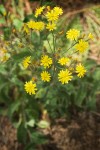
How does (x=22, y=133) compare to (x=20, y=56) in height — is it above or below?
below

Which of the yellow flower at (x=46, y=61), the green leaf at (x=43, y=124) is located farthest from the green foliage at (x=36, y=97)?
the yellow flower at (x=46, y=61)

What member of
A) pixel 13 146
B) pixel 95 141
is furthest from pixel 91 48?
pixel 13 146

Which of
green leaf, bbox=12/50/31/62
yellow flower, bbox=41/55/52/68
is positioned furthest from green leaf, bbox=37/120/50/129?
yellow flower, bbox=41/55/52/68

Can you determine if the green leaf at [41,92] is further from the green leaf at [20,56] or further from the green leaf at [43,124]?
the green leaf at [43,124]

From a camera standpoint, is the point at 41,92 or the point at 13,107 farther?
the point at 13,107

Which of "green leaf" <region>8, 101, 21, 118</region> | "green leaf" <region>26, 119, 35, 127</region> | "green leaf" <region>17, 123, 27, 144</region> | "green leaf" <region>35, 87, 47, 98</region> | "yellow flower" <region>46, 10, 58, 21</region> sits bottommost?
"green leaf" <region>17, 123, 27, 144</region>

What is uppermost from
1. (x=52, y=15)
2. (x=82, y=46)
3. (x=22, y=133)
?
(x=52, y=15)

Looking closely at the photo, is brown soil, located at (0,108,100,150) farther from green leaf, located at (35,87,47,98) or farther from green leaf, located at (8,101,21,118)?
green leaf, located at (35,87,47,98)

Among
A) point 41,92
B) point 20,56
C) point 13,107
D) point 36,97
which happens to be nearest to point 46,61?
point 20,56

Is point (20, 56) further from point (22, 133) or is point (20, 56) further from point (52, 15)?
point (22, 133)

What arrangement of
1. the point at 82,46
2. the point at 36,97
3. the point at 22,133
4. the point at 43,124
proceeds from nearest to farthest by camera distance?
A: the point at 82,46 → the point at 36,97 → the point at 22,133 → the point at 43,124

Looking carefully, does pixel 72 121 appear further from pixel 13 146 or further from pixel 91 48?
pixel 91 48

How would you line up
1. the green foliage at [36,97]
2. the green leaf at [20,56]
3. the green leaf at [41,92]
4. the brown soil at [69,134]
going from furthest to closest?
the brown soil at [69,134], the green foliage at [36,97], the green leaf at [41,92], the green leaf at [20,56]
